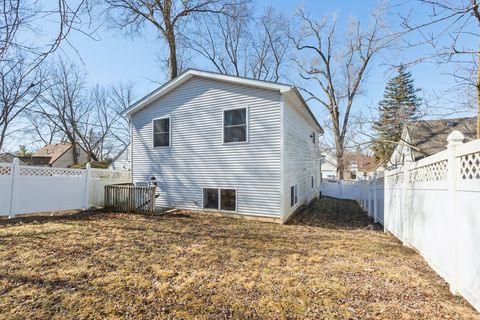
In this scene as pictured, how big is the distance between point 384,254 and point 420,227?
2.79 feet

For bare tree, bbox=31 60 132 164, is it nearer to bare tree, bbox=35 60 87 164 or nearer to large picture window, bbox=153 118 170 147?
bare tree, bbox=35 60 87 164

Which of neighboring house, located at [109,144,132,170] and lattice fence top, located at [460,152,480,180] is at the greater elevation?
neighboring house, located at [109,144,132,170]

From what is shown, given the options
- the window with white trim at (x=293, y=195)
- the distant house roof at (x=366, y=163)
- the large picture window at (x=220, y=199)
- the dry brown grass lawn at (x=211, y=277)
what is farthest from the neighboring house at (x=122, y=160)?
the distant house roof at (x=366, y=163)

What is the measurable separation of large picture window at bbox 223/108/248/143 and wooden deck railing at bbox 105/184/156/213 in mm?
3390

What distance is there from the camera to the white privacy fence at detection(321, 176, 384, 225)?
9078 millimetres

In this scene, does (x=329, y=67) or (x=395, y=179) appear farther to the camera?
(x=329, y=67)

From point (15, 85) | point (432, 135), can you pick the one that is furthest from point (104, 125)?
point (432, 135)

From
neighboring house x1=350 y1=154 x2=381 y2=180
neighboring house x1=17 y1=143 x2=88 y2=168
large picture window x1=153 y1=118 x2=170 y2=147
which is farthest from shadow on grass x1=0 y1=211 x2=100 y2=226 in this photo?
neighboring house x1=17 y1=143 x2=88 y2=168

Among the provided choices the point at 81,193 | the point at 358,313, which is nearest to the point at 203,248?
the point at 358,313

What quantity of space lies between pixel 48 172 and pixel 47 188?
0.58 metres

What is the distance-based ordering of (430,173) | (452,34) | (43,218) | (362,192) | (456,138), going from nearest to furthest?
1. (456,138)
2. (452,34)
3. (430,173)
4. (43,218)
5. (362,192)

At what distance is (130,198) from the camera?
31.7 feet

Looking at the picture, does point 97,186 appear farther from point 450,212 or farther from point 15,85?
point 450,212

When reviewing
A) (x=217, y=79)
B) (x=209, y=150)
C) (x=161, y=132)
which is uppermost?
(x=217, y=79)
